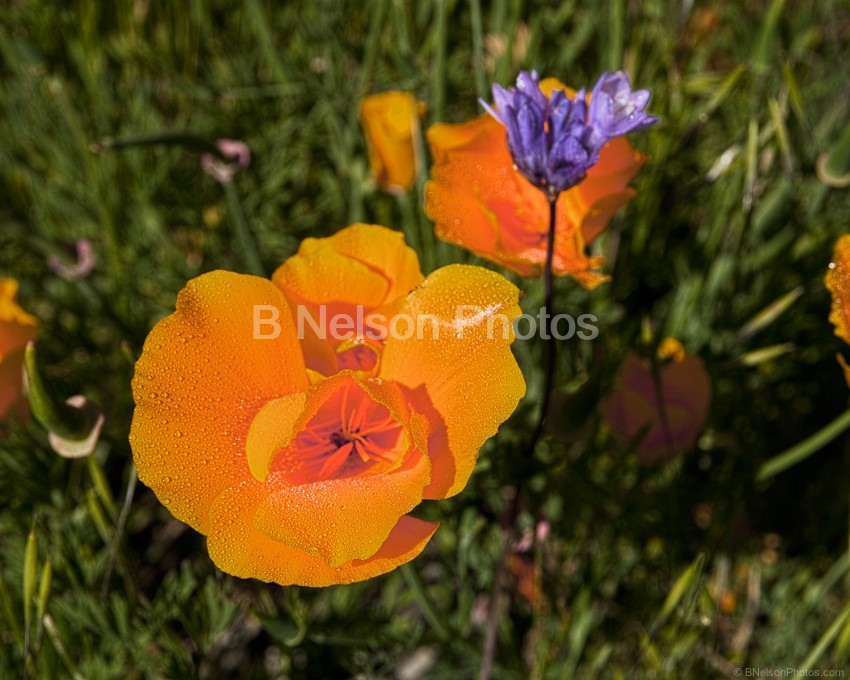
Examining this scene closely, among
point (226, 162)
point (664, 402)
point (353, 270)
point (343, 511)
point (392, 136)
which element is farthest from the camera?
point (392, 136)

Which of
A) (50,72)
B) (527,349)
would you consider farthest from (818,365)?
(50,72)

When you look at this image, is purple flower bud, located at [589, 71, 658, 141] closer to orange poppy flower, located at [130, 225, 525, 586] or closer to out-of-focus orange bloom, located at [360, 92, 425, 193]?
orange poppy flower, located at [130, 225, 525, 586]

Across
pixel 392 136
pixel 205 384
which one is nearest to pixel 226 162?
pixel 392 136

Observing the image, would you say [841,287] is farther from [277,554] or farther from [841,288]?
[277,554]

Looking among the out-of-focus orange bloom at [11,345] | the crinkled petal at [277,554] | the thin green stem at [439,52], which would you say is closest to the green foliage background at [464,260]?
the thin green stem at [439,52]

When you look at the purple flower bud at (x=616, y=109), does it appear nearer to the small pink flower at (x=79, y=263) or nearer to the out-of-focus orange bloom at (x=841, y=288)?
the out-of-focus orange bloom at (x=841, y=288)

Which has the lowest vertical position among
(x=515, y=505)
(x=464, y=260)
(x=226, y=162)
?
(x=515, y=505)

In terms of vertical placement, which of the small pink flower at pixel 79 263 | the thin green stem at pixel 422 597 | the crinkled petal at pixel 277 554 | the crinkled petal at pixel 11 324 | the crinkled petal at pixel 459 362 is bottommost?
the thin green stem at pixel 422 597
